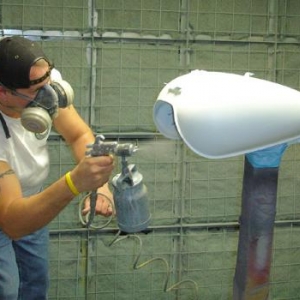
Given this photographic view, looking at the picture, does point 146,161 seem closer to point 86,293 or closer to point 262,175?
point 86,293

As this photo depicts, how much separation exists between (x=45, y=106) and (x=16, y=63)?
0.16 m

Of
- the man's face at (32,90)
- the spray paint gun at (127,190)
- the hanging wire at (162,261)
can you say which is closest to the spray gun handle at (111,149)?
the spray paint gun at (127,190)

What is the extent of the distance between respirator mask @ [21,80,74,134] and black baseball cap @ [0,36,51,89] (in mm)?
60

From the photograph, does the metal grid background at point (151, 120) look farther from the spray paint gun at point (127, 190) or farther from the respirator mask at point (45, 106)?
the spray paint gun at point (127, 190)

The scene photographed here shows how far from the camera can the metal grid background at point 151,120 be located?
7.63ft

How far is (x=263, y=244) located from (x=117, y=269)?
61.3 inches

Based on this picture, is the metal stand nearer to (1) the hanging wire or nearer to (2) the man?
(2) the man

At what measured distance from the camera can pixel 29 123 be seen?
149 cm

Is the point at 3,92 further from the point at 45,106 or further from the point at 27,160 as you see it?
the point at 27,160

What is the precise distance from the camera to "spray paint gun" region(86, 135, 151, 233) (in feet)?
4.09

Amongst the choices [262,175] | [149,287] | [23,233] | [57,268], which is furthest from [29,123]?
[149,287]

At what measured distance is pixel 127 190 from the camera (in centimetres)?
125

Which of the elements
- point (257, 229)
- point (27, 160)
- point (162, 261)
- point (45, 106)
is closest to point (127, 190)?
point (257, 229)

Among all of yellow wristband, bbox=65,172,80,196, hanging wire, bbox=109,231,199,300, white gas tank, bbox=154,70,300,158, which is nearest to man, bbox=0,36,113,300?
yellow wristband, bbox=65,172,80,196
